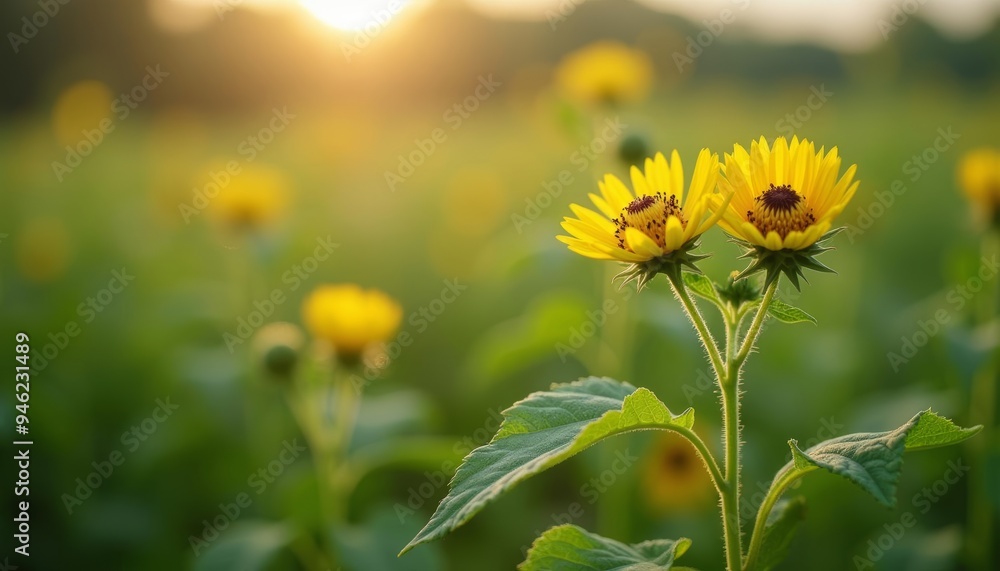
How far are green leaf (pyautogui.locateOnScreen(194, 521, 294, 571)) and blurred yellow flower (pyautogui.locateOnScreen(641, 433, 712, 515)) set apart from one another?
1705mm

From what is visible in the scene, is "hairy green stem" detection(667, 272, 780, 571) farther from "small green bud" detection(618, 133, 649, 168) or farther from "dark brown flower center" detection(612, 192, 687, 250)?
"small green bud" detection(618, 133, 649, 168)

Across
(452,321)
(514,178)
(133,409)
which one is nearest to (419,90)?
(514,178)

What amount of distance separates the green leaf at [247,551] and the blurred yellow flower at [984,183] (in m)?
2.71

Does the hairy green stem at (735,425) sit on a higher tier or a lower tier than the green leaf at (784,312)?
lower

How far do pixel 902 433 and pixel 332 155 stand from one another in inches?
252

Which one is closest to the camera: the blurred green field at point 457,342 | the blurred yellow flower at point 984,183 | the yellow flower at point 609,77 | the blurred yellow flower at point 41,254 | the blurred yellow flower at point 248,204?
the blurred yellow flower at point 984,183

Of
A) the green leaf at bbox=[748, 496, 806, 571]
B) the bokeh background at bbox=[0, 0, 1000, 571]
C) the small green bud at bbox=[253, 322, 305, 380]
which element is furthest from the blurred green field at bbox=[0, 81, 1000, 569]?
the green leaf at bbox=[748, 496, 806, 571]

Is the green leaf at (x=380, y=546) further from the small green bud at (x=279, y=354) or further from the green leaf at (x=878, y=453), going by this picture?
the green leaf at (x=878, y=453)

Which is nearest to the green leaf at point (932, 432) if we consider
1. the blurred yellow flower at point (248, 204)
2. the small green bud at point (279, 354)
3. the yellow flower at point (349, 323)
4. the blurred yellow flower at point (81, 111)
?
the yellow flower at point (349, 323)

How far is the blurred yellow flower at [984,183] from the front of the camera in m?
2.82

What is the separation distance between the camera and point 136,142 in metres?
10.3

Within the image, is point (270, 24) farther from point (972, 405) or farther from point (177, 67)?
point (972, 405)

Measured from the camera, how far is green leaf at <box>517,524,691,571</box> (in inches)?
49.3

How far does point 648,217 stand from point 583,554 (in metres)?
0.58
